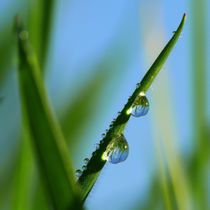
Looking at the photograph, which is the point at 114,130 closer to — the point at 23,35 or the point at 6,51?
the point at 23,35

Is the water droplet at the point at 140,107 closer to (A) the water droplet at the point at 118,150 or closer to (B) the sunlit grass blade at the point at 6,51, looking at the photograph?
(A) the water droplet at the point at 118,150

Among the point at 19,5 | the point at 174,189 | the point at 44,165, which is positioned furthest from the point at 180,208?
the point at 19,5

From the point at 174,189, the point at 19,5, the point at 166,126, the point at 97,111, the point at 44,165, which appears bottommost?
the point at 44,165

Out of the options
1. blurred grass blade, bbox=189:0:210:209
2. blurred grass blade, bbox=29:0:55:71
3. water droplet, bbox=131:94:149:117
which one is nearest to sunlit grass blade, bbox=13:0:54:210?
blurred grass blade, bbox=29:0:55:71

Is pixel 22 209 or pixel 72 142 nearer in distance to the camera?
pixel 22 209

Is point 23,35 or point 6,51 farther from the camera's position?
point 6,51

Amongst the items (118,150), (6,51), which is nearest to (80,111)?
(6,51)

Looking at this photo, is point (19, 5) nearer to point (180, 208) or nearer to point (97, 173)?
point (180, 208)
